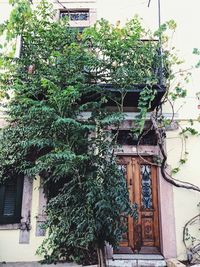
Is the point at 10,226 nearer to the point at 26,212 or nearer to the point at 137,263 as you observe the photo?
the point at 26,212

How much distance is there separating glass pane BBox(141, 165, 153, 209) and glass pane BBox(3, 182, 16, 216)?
2.95 m

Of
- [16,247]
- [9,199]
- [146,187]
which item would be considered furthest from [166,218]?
[9,199]

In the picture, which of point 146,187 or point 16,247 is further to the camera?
point 146,187

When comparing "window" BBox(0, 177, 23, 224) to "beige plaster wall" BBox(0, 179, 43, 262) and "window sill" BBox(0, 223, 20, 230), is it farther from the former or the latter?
"beige plaster wall" BBox(0, 179, 43, 262)

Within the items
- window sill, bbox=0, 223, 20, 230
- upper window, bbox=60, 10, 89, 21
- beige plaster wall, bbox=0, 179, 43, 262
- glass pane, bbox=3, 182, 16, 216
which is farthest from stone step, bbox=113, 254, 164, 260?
upper window, bbox=60, 10, 89, 21

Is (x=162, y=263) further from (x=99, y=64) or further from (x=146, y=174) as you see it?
(x=99, y=64)

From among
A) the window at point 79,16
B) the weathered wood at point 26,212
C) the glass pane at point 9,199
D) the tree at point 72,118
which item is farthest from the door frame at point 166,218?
the window at point 79,16

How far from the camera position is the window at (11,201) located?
5941 mm

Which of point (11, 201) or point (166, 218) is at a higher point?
point (11, 201)

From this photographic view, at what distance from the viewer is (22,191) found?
6.13 m

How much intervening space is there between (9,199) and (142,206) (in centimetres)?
301

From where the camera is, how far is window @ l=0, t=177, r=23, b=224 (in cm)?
594

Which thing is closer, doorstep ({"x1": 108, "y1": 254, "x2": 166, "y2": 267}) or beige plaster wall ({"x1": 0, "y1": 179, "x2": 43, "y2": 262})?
doorstep ({"x1": 108, "y1": 254, "x2": 166, "y2": 267})

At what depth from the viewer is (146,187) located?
20.9 feet
